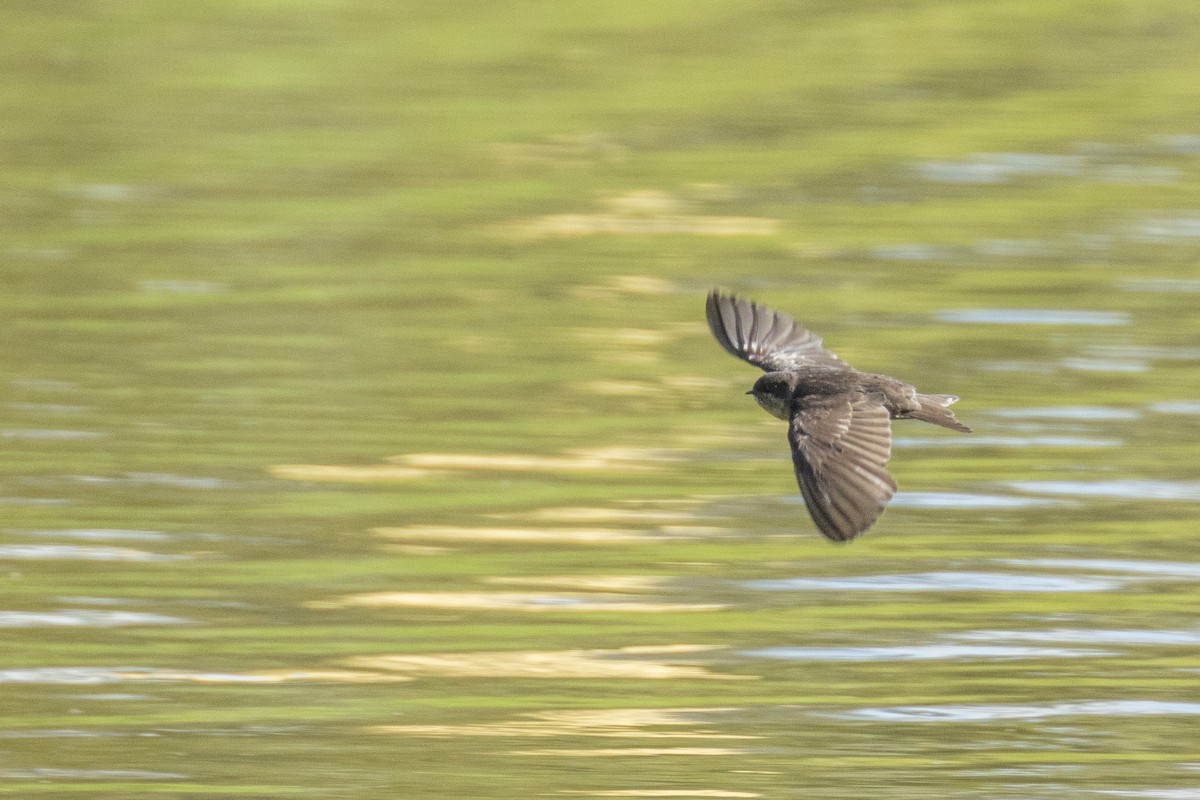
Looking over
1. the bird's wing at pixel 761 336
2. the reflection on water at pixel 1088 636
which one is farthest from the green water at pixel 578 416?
the bird's wing at pixel 761 336

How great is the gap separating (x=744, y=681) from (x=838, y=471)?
1380 mm

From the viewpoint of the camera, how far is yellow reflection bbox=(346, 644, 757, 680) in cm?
692

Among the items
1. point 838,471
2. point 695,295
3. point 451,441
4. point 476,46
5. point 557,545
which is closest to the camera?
point 838,471

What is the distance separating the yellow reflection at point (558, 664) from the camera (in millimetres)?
6918

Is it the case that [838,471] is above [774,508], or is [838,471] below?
above

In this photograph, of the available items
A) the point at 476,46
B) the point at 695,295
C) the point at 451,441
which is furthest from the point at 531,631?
the point at 476,46

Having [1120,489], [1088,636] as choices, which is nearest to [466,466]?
[1120,489]

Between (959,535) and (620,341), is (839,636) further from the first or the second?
(620,341)

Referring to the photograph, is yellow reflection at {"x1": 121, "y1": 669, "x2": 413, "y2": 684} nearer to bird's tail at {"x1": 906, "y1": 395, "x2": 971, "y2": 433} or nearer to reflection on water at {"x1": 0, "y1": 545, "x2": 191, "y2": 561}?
reflection on water at {"x1": 0, "y1": 545, "x2": 191, "y2": 561}

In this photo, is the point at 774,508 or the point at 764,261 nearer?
the point at 774,508

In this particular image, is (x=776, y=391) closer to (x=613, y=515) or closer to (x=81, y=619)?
(x=613, y=515)

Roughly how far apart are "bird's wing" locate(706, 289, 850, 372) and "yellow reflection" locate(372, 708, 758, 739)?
1.05 meters

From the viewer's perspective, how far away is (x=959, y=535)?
807 cm

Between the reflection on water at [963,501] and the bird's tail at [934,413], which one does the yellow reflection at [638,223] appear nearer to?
the reflection on water at [963,501]
